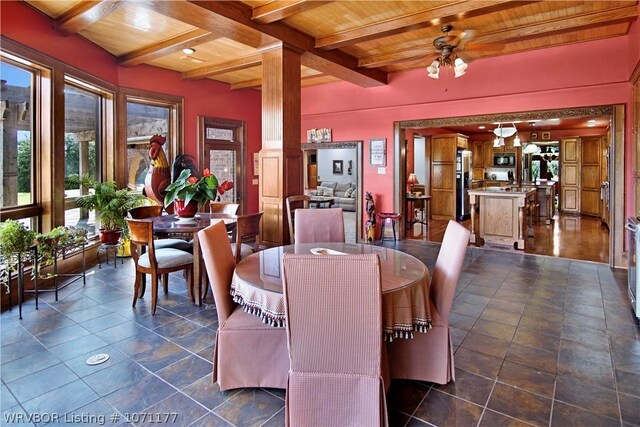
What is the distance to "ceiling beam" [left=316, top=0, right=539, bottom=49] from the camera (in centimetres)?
376

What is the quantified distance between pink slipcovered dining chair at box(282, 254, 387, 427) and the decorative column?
2.94 metres

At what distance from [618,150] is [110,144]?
7.00m

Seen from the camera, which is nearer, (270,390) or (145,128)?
(270,390)

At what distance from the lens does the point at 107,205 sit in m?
4.95

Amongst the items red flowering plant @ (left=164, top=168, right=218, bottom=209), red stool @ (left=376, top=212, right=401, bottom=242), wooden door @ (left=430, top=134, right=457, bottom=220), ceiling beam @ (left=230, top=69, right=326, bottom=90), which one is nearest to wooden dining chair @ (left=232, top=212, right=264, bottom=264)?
red flowering plant @ (left=164, top=168, right=218, bottom=209)

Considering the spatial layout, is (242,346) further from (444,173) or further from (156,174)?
(444,173)

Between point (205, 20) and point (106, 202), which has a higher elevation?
point (205, 20)

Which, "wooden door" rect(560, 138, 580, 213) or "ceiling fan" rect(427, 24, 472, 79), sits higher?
"ceiling fan" rect(427, 24, 472, 79)

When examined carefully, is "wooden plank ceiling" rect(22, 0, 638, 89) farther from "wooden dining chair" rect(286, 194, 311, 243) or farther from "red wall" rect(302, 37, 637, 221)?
"wooden dining chair" rect(286, 194, 311, 243)

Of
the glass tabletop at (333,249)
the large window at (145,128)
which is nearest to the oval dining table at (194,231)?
the glass tabletop at (333,249)

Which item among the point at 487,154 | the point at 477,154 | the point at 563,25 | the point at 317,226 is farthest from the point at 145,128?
the point at 487,154

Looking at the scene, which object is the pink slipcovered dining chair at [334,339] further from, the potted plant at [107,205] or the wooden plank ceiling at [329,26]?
the potted plant at [107,205]

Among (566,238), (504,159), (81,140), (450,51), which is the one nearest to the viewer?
(450,51)

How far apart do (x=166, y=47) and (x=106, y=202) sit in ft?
7.11
